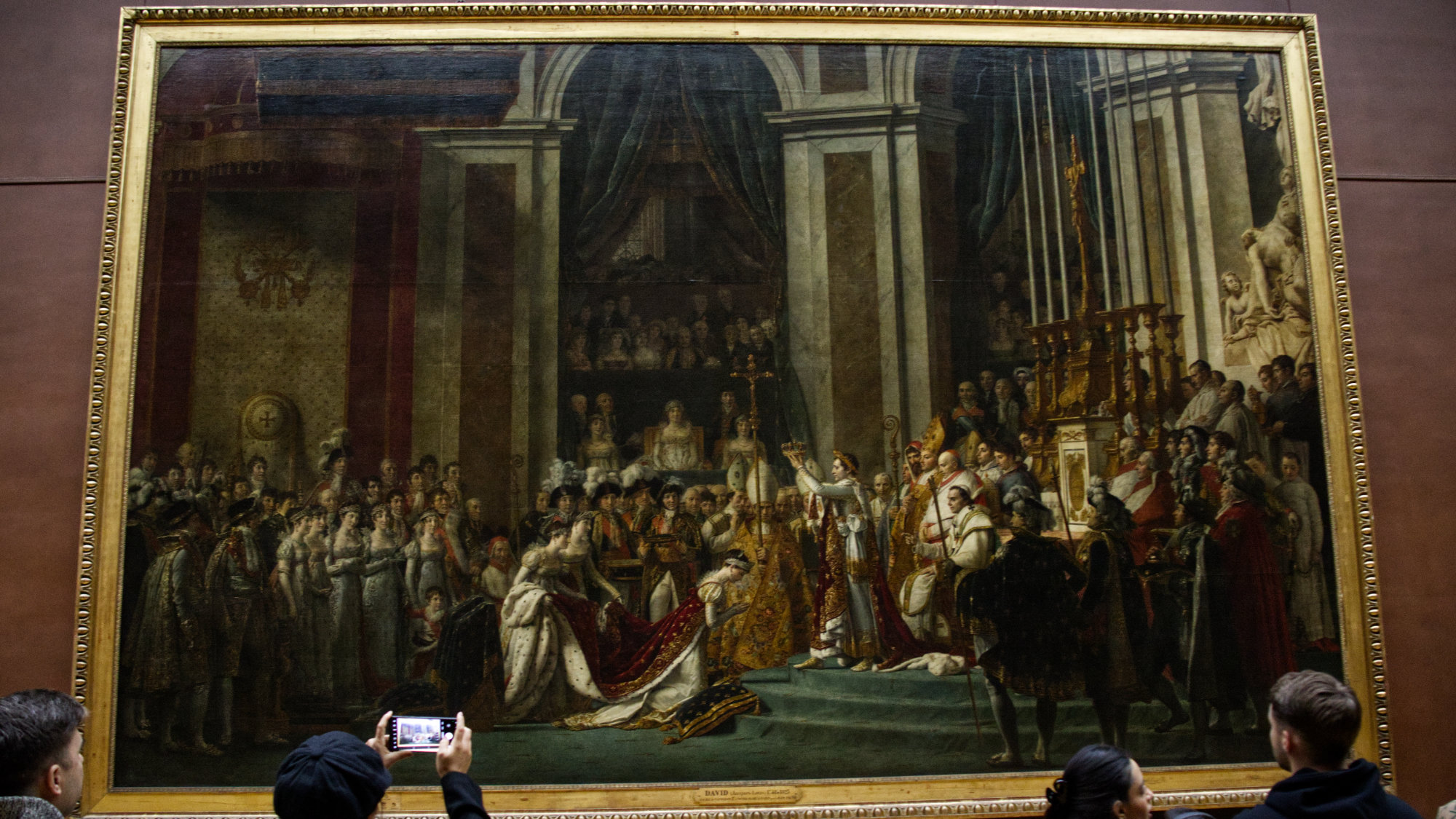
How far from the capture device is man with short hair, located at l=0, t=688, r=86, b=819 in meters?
2.92

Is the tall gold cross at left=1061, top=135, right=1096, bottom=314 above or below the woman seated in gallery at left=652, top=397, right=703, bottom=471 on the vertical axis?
above

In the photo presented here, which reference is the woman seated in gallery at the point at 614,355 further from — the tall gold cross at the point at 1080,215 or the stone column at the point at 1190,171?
the stone column at the point at 1190,171

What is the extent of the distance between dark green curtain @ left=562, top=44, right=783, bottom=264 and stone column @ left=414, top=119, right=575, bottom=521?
0.53 ft

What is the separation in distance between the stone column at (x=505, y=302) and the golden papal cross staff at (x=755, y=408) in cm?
113

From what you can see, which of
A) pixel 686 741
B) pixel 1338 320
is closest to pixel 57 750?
pixel 686 741

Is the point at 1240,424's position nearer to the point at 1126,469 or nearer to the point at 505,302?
the point at 1126,469

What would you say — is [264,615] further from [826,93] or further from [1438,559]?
[1438,559]

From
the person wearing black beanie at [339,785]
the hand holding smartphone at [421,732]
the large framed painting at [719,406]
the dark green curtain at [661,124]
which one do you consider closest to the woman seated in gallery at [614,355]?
the large framed painting at [719,406]

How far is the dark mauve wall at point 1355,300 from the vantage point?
19.5 ft

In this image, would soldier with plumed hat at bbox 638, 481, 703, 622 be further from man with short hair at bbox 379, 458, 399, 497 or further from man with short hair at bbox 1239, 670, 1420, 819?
man with short hair at bbox 1239, 670, 1420, 819

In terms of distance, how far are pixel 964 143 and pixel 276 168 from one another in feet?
13.6

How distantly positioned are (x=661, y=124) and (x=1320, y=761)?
15.8 feet

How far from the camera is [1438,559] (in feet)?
20.6

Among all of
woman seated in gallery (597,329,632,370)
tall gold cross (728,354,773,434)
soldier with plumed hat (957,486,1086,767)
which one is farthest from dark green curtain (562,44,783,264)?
soldier with plumed hat (957,486,1086,767)
